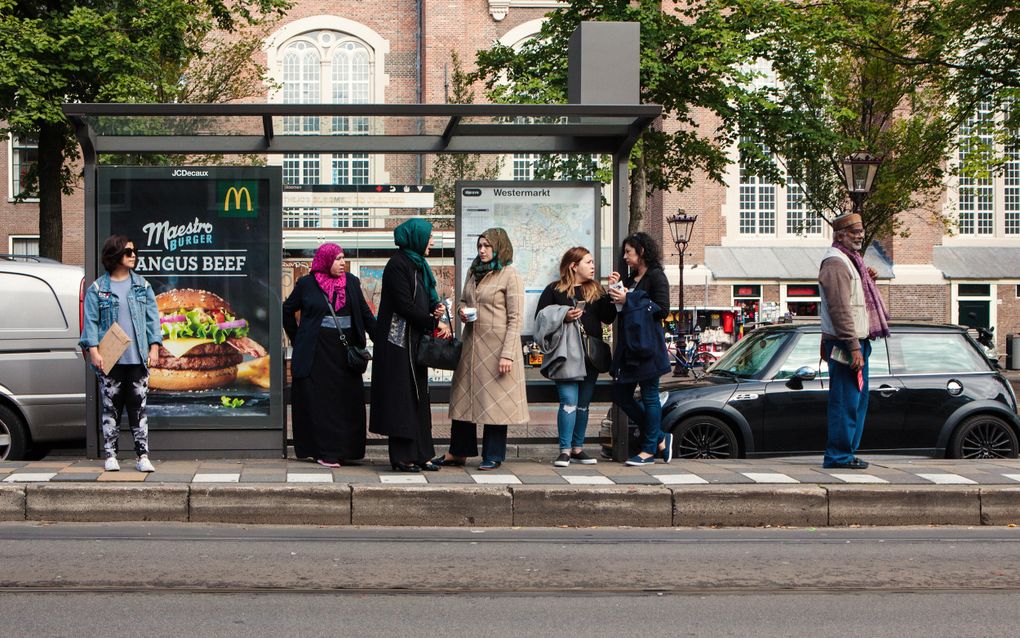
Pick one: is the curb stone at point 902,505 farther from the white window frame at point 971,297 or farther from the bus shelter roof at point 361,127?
the white window frame at point 971,297

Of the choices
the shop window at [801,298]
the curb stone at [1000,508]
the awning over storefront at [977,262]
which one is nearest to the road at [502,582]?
the curb stone at [1000,508]

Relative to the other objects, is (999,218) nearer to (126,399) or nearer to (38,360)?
(38,360)

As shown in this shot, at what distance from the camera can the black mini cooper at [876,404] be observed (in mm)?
10516

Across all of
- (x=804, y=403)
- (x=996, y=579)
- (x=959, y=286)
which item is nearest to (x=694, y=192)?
(x=959, y=286)

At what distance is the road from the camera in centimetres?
518

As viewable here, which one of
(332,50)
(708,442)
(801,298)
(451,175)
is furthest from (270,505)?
(801,298)

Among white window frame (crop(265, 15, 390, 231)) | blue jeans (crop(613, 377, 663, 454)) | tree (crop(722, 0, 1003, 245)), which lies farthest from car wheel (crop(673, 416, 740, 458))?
white window frame (crop(265, 15, 390, 231))

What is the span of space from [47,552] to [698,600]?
354 centimetres

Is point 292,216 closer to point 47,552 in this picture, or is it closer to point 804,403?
point 47,552

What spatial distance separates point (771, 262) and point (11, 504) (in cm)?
4093

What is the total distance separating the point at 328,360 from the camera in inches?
355

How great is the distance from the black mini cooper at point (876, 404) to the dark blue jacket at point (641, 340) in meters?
1.36

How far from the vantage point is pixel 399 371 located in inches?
337

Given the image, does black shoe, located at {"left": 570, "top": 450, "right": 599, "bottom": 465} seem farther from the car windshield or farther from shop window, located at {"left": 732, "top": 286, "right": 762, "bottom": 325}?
shop window, located at {"left": 732, "top": 286, "right": 762, "bottom": 325}
